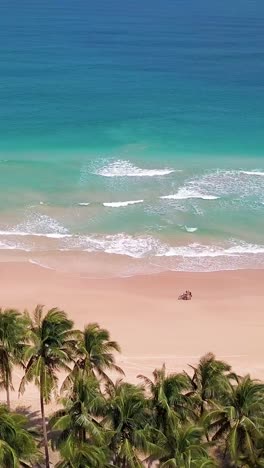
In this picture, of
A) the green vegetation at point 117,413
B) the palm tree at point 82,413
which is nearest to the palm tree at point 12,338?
the green vegetation at point 117,413

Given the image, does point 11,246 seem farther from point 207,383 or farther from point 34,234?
point 207,383

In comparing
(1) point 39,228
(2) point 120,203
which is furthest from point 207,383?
(2) point 120,203

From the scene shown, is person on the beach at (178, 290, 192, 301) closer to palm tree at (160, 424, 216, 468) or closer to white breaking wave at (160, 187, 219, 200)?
white breaking wave at (160, 187, 219, 200)

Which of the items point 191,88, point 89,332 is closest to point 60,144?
point 191,88

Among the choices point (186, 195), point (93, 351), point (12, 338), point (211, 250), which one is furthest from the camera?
point (186, 195)

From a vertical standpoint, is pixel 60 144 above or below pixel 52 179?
above

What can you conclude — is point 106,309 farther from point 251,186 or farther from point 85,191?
point 251,186

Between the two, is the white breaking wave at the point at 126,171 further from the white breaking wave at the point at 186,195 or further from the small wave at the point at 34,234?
the small wave at the point at 34,234

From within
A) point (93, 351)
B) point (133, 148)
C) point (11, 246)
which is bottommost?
point (93, 351)
